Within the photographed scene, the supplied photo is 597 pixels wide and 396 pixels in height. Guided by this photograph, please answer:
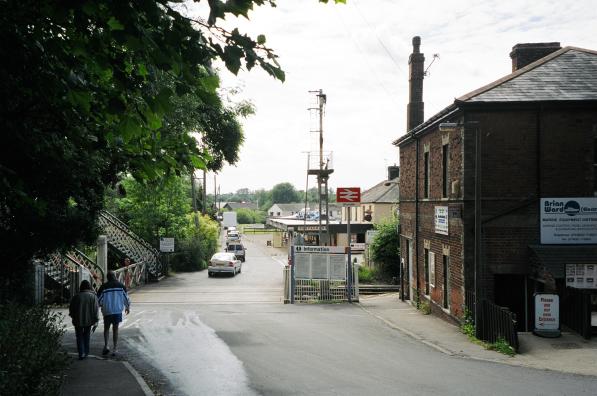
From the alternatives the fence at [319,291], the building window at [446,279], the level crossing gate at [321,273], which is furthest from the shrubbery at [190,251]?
the building window at [446,279]

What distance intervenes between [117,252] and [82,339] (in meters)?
21.9

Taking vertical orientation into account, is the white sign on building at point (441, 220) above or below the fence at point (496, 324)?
above

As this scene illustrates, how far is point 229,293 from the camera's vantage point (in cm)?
2767

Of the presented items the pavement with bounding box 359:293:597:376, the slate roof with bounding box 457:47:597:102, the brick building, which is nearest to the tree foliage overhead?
the pavement with bounding box 359:293:597:376

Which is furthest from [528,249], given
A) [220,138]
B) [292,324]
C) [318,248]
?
[220,138]

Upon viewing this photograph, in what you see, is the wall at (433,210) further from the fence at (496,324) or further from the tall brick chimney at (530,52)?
the tall brick chimney at (530,52)

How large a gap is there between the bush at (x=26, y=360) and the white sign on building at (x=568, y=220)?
13.1m

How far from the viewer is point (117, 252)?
104 ft

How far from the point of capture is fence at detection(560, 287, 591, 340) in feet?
46.1

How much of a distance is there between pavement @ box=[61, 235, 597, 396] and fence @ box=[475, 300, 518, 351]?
386mm

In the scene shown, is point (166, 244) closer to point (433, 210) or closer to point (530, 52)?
point (433, 210)

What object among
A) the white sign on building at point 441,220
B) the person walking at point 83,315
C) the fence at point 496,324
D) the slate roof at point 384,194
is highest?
the slate roof at point 384,194

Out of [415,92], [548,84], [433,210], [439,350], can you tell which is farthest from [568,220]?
[415,92]

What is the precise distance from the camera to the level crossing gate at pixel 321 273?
23047 mm
